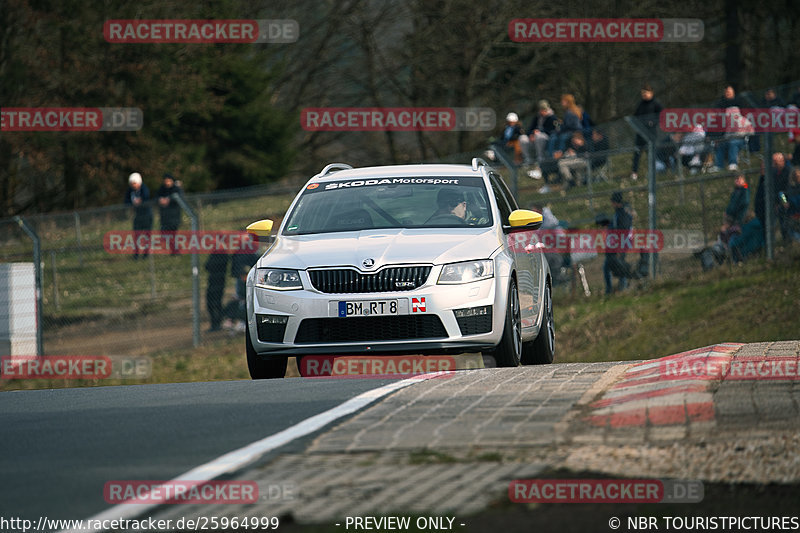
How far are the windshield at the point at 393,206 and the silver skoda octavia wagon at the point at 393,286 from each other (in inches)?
0.7

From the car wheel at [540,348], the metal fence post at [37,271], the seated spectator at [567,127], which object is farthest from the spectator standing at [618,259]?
the metal fence post at [37,271]

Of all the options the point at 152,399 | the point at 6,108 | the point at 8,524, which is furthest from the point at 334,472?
the point at 6,108

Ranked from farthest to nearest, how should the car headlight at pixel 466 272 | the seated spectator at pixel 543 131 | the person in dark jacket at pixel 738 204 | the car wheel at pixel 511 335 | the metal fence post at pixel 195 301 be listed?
the seated spectator at pixel 543 131
the metal fence post at pixel 195 301
the person in dark jacket at pixel 738 204
the car wheel at pixel 511 335
the car headlight at pixel 466 272

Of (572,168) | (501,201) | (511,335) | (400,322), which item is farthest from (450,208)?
(572,168)

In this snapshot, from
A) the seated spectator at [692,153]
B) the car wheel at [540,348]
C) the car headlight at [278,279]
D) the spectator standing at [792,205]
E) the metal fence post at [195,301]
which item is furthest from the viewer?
the metal fence post at [195,301]

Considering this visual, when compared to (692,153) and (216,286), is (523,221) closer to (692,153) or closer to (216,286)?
(692,153)

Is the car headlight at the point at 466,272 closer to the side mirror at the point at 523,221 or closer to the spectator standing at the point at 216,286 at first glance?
the side mirror at the point at 523,221

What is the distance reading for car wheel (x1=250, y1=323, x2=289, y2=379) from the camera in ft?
34.8

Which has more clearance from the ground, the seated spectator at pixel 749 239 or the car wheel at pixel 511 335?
the seated spectator at pixel 749 239

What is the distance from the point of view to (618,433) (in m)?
6.36

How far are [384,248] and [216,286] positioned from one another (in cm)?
1102

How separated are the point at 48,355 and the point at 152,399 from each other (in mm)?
11894

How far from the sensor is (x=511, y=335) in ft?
34.3

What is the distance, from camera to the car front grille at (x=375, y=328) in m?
10.0
